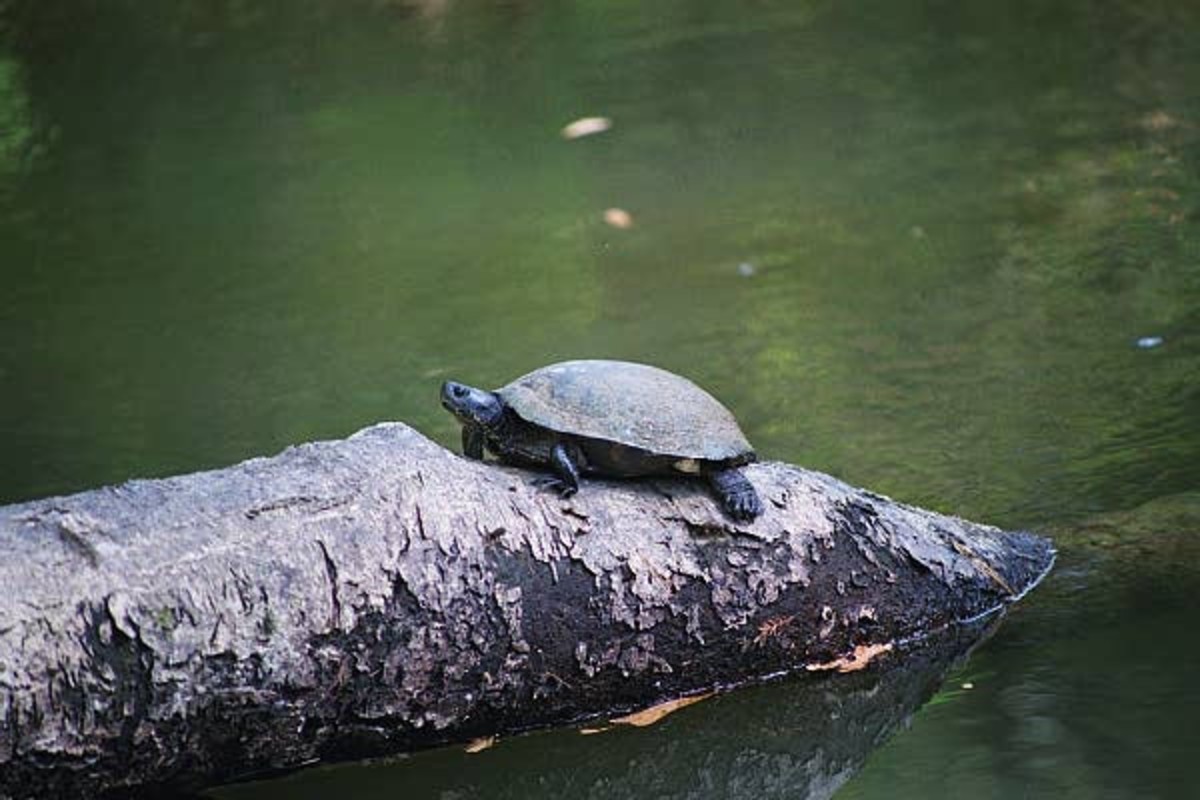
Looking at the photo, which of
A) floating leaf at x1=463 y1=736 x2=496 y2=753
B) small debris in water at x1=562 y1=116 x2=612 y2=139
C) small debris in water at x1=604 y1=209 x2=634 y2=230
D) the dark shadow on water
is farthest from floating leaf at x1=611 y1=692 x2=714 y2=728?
small debris in water at x1=562 y1=116 x2=612 y2=139

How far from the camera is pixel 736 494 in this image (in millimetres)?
4023

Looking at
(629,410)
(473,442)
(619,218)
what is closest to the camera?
(629,410)

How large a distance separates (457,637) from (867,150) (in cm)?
592

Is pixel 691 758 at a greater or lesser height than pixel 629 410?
lesser

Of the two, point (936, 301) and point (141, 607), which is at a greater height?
point (141, 607)

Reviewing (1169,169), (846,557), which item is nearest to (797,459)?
(846,557)

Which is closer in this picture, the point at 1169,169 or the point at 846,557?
the point at 846,557

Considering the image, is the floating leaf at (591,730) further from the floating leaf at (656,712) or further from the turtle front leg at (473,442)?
the turtle front leg at (473,442)

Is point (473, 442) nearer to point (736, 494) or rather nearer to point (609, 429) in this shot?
point (609, 429)

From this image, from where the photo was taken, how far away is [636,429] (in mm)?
3979

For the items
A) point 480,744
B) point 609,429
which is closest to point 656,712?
point 480,744

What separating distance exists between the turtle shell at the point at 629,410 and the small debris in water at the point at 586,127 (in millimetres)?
6042

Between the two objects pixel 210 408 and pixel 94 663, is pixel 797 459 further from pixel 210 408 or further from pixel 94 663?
pixel 94 663

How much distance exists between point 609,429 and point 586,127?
640cm
